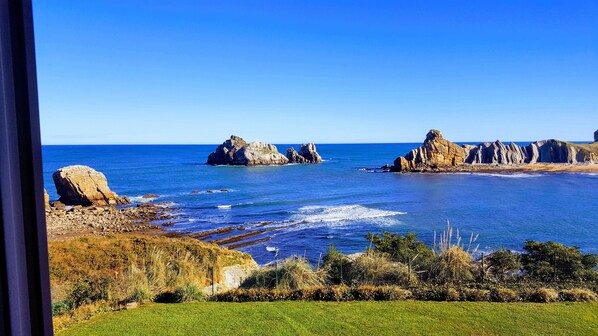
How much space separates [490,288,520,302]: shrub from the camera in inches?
331

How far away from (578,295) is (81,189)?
3764 cm

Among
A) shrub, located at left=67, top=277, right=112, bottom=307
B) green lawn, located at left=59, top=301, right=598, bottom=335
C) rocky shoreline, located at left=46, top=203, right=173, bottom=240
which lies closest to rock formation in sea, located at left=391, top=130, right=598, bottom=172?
rocky shoreline, located at left=46, top=203, right=173, bottom=240

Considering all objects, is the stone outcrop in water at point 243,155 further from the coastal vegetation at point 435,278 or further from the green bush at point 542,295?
the green bush at point 542,295

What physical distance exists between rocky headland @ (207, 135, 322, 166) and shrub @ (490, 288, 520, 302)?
7122 cm

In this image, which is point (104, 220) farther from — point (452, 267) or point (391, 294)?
point (452, 267)

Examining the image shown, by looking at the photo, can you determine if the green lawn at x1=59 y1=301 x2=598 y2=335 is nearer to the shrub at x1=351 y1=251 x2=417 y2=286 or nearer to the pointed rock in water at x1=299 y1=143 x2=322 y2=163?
the shrub at x1=351 y1=251 x2=417 y2=286

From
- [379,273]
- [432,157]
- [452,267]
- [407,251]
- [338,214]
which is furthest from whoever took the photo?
[432,157]

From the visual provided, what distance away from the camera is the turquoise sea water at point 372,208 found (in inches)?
853

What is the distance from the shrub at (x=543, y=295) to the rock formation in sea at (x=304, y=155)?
77.3 meters

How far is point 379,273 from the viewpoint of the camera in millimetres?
9953

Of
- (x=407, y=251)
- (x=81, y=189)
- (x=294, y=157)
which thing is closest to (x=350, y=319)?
(x=407, y=251)

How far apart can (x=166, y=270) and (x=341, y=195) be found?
29.3 meters

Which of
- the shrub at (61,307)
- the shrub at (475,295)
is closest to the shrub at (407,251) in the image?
the shrub at (475,295)

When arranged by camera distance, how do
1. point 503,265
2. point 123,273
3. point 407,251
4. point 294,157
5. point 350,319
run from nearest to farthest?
point 350,319
point 123,273
point 503,265
point 407,251
point 294,157
